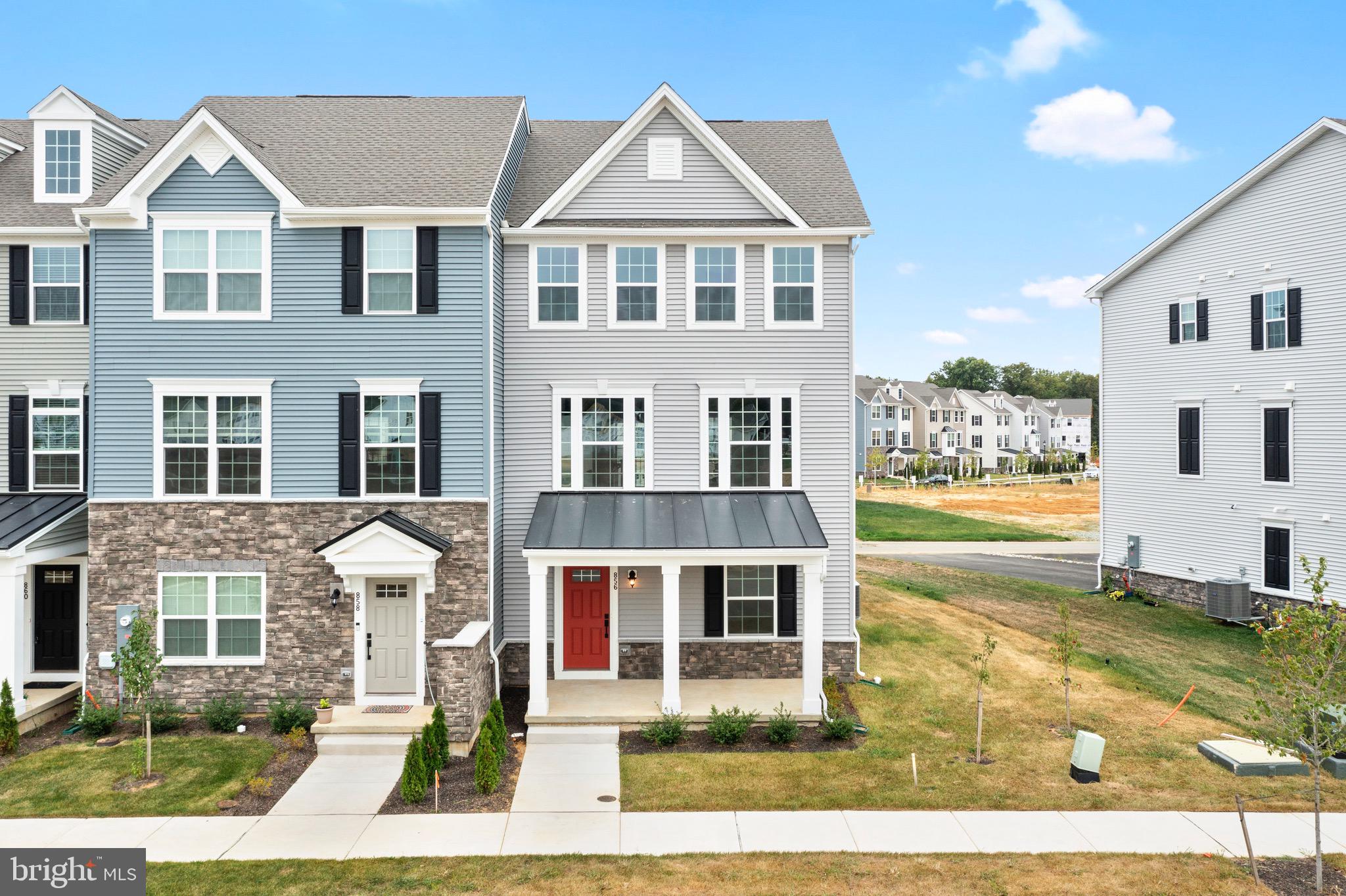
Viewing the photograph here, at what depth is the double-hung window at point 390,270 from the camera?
14.6m

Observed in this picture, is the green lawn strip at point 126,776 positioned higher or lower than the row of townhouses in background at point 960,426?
lower

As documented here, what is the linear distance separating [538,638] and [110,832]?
643 cm

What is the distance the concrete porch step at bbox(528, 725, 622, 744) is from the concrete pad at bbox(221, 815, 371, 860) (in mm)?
3297

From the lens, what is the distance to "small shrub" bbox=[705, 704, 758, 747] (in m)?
13.1

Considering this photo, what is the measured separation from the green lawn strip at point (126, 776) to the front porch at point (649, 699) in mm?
4652

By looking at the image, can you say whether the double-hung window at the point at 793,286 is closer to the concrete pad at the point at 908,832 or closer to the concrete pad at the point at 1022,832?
the concrete pad at the point at 908,832

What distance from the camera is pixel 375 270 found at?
48.0 feet

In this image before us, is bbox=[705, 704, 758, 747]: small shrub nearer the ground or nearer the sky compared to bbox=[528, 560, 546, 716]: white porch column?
nearer the ground

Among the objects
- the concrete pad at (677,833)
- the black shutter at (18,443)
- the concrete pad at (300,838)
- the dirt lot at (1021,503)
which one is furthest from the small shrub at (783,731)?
the dirt lot at (1021,503)

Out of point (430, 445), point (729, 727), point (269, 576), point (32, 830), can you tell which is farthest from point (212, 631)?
point (729, 727)

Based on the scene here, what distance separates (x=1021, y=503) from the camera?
57469 millimetres

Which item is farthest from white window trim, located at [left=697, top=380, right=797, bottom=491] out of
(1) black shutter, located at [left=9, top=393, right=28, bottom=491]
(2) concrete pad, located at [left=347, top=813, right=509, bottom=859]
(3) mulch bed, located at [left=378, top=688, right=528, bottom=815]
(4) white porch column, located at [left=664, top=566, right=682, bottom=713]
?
(1) black shutter, located at [left=9, top=393, right=28, bottom=491]

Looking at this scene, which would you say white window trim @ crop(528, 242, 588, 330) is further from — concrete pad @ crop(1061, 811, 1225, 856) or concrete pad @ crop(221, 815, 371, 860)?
concrete pad @ crop(1061, 811, 1225, 856)

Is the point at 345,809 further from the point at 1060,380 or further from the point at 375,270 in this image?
the point at 1060,380
